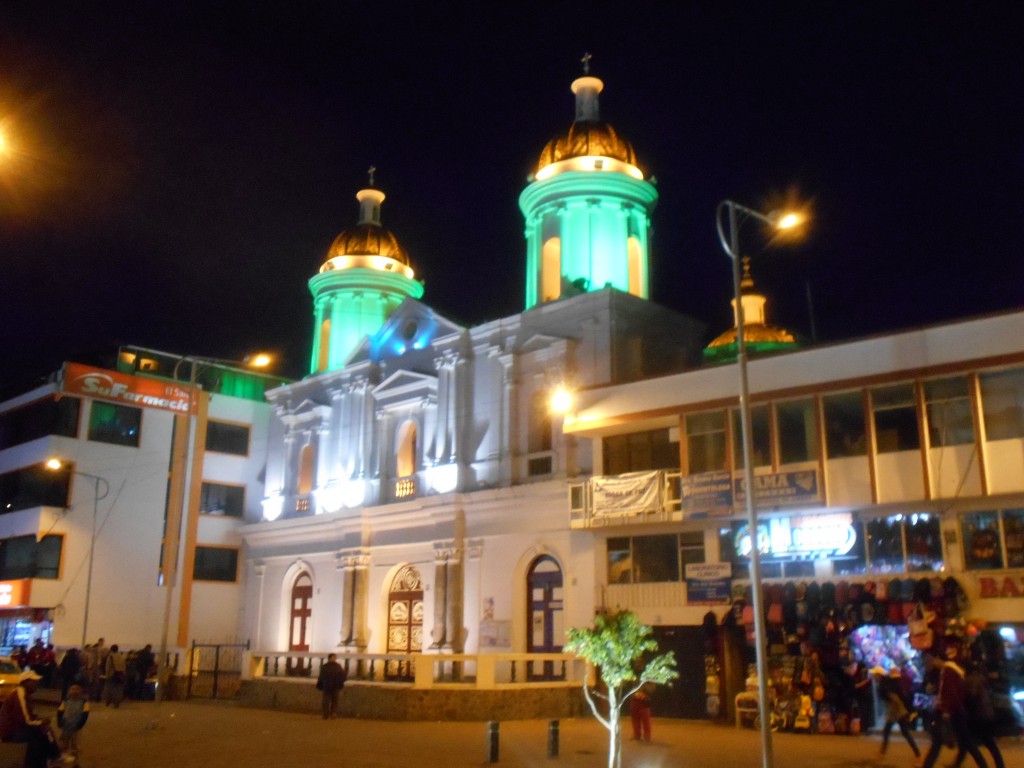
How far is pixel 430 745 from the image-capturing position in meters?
18.1

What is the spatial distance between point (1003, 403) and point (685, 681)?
9503 millimetres

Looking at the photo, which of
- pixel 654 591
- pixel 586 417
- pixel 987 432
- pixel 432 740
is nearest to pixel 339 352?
pixel 586 417

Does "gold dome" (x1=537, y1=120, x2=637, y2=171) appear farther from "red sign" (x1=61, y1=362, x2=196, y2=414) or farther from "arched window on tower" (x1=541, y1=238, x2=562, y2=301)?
"red sign" (x1=61, y1=362, x2=196, y2=414)

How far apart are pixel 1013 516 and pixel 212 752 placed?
15.4 meters

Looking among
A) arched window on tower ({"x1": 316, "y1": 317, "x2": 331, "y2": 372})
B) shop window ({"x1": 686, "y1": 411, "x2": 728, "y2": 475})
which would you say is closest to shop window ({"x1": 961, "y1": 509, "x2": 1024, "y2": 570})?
shop window ({"x1": 686, "y1": 411, "x2": 728, "y2": 475})

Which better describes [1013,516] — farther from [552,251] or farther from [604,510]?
[552,251]

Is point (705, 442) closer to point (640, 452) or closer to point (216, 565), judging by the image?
point (640, 452)

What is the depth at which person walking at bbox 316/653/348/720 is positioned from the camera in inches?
901

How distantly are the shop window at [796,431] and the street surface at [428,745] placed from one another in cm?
576

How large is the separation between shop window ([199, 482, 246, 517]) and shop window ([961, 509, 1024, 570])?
27957mm

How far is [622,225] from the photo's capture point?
31.6 meters

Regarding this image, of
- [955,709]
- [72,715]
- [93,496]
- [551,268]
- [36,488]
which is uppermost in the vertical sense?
[551,268]

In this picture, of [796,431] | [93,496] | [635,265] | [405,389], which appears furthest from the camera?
[93,496]

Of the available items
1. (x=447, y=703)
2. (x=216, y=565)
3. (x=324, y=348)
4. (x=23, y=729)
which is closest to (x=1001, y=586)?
(x=447, y=703)
